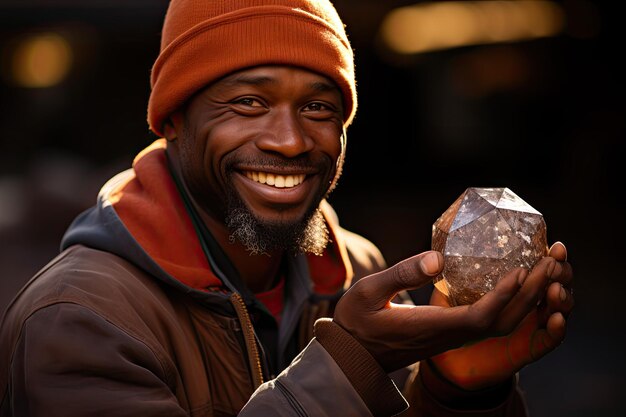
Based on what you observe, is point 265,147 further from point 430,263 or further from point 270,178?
point 430,263

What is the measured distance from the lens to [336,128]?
281cm

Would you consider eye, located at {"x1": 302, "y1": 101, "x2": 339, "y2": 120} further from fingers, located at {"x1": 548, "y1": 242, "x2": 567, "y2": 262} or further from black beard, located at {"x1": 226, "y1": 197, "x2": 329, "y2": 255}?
fingers, located at {"x1": 548, "y1": 242, "x2": 567, "y2": 262}

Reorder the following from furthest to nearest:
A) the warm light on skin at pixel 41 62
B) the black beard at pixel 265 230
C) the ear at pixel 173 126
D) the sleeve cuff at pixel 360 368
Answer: the warm light on skin at pixel 41 62 → the ear at pixel 173 126 → the black beard at pixel 265 230 → the sleeve cuff at pixel 360 368

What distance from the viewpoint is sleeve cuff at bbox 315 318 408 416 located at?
225cm

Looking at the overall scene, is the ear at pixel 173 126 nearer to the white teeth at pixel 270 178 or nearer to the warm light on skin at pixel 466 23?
the white teeth at pixel 270 178

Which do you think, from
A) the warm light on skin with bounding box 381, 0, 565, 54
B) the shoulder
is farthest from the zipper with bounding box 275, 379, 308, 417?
the warm light on skin with bounding box 381, 0, 565, 54

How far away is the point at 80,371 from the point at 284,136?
87 cm

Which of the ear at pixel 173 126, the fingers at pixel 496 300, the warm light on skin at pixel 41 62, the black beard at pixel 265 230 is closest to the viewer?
the fingers at pixel 496 300

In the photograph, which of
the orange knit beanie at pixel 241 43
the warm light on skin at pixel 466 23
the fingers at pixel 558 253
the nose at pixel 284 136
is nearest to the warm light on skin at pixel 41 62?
the warm light on skin at pixel 466 23

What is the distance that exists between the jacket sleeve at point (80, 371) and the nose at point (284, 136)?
0.69 m

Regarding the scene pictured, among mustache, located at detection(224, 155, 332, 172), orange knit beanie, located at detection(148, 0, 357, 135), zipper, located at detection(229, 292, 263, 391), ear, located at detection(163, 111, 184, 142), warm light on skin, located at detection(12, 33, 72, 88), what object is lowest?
warm light on skin, located at detection(12, 33, 72, 88)

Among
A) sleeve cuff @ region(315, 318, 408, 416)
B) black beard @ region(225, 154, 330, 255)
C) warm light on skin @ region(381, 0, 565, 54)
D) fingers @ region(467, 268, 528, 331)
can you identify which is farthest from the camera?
warm light on skin @ region(381, 0, 565, 54)

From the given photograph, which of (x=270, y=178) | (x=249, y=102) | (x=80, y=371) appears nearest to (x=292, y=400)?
(x=80, y=371)

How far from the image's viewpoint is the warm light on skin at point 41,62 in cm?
1162
